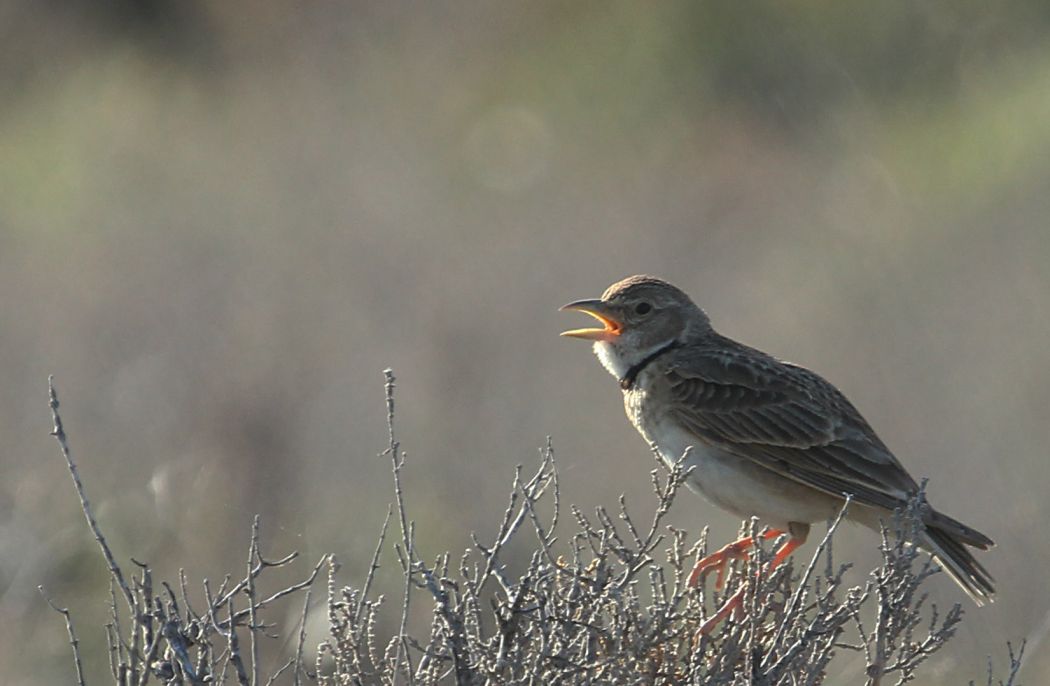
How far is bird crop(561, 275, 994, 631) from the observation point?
620cm

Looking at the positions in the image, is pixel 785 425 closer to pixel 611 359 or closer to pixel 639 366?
pixel 639 366

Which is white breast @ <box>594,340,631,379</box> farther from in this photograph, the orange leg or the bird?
the orange leg

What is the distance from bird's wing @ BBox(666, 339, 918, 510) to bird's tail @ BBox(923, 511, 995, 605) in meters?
0.19

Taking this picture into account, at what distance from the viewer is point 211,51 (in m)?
24.1

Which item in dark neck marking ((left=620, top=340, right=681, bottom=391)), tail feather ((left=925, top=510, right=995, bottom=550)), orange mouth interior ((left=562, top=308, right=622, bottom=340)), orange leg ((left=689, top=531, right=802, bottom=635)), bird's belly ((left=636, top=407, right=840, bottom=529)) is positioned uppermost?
orange mouth interior ((left=562, top=308, right=622, bottom=340))

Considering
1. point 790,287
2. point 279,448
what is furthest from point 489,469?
point 790,287

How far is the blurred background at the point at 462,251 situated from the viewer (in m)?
9.90

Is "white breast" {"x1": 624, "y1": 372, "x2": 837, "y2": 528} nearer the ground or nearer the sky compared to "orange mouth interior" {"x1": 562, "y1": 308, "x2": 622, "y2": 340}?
nearer the ground

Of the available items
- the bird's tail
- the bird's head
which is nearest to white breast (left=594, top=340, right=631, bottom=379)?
the bird's head

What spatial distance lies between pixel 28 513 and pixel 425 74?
46.7 feet

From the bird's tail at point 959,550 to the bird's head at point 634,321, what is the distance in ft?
4.41

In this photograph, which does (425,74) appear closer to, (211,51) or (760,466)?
(211,51)

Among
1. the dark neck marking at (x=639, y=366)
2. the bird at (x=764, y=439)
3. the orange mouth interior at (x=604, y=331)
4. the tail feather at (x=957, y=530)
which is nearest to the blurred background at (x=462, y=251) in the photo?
the bird at (x=764, y=439)

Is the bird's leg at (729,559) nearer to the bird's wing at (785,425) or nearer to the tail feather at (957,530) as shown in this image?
the bird's wing at (785,425)
